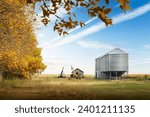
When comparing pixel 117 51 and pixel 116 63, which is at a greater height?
pixel 117 51

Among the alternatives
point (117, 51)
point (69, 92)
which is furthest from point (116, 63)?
point (69, 92)

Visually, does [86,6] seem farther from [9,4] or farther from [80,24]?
[9,4]

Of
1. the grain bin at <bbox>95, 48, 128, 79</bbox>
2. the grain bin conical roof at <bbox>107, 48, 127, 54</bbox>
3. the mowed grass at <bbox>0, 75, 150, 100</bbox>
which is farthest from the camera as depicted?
the grain bin conical roof at <bbox>107, 48, 127, 54</bbox>

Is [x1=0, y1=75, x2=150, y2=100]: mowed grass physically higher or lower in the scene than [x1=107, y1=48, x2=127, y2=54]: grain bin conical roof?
lower

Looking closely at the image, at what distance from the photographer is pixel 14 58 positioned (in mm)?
33875

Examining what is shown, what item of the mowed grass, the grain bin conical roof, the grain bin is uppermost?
the grain bin conical roof

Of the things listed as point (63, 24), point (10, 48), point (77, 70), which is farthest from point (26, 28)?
point (77, 70)

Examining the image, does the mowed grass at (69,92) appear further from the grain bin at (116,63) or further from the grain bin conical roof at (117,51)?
the grain bin conical roof at (117,51)

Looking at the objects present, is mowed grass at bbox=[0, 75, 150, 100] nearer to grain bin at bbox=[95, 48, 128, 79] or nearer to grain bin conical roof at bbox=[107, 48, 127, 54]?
grain bin at bbox=[95, 48, 128, 79]

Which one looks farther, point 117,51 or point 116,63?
point 117,51

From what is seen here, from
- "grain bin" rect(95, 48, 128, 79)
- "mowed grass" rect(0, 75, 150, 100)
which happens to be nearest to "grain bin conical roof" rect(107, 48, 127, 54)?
"grain bin" rect(95, 48, 128, 79)

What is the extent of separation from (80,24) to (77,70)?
91.5m

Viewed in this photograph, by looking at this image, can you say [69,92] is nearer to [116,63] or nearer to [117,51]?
[116,63]

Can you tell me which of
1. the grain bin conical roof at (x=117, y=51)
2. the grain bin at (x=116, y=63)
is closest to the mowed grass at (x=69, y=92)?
the grain bin at (x=116, y=63)
